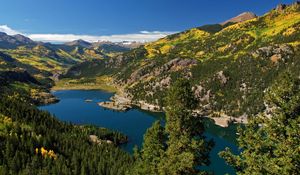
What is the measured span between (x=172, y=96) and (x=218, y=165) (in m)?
146

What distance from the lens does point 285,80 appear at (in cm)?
3516

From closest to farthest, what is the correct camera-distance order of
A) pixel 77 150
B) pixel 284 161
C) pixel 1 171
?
pixel 284 161, pixel 1 171, pixel 77 150

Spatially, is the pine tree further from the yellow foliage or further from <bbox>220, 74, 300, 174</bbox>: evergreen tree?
the yellow foliage

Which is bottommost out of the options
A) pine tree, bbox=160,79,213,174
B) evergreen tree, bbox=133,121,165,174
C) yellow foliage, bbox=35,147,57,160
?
yellow foliage, bbox=35,147,57,160

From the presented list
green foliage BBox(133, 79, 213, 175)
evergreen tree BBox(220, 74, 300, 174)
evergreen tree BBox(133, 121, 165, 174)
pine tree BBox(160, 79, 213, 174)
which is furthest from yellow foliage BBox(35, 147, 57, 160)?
evergreen tree BBox(220, 74, 300, 174)

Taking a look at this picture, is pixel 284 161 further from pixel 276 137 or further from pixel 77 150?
pixel 77 150

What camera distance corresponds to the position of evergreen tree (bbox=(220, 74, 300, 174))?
3187 centimetres

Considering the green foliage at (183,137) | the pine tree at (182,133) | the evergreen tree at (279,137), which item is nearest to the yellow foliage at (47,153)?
the green foliage at (183,137)

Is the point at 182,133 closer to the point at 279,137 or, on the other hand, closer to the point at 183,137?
the point at 183,137

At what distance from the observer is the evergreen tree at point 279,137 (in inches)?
1255

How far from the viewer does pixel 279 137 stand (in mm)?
34688

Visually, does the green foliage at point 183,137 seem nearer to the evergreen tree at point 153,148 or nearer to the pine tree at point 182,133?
the pine tree at point 182,133

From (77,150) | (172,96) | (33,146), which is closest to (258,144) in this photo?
(172,96)

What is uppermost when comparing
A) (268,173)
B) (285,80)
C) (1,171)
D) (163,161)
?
(285,80)
